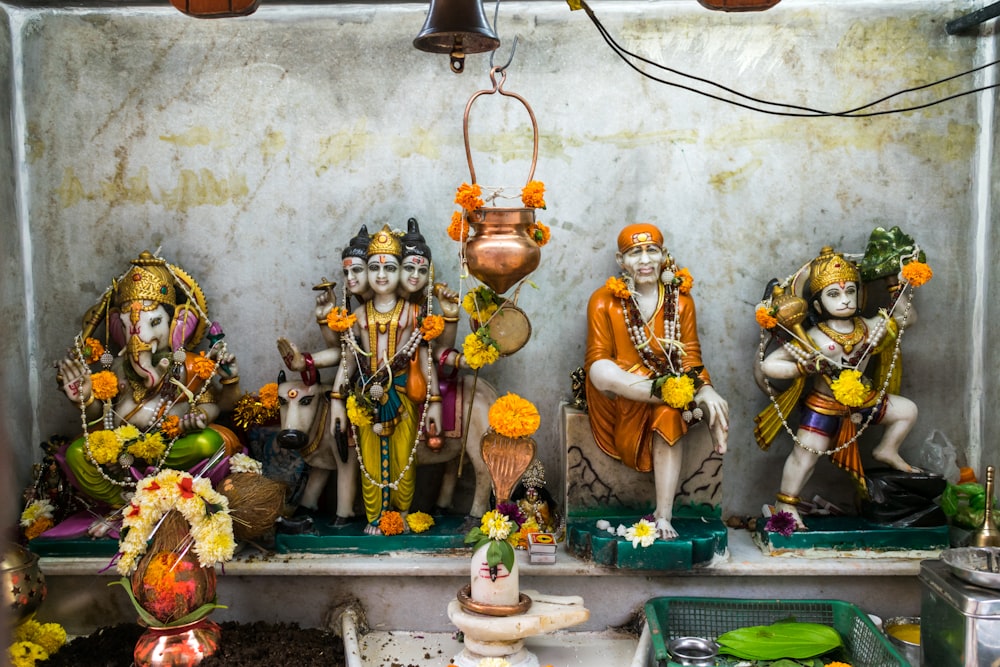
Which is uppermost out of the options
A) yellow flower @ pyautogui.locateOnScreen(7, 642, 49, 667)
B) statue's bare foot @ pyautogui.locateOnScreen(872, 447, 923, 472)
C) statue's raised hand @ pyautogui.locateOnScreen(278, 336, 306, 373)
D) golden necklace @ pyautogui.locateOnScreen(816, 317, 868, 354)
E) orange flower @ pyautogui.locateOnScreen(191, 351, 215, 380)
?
golden necklace @ pyautogui.locateOnScreen(816, 317, 868, 354)

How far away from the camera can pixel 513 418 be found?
432 cm

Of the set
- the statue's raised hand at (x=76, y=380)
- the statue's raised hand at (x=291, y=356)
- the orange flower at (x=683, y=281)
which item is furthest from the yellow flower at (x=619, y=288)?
the statue's raised hand at (x=76, y=380)

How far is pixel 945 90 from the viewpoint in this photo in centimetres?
546

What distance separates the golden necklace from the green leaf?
4.60ft

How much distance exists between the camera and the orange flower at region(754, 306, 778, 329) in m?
5.08

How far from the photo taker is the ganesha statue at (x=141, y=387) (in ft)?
16.3

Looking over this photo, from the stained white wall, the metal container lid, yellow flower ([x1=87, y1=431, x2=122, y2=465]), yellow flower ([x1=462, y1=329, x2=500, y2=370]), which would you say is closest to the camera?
the metal container lid

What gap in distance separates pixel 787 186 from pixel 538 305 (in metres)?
1.55

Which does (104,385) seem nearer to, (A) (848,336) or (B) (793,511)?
(B) (793,511)

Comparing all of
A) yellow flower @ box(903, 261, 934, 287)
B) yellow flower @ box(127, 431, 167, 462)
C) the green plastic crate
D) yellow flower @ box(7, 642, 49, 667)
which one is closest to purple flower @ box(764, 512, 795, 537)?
the green plastic crate

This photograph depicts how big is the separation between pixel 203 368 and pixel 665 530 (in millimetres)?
2487

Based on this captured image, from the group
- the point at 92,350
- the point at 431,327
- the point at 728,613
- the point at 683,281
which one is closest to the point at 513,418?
the point at 431,327

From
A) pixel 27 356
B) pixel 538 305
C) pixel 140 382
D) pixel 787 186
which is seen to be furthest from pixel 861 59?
pixel 27 356

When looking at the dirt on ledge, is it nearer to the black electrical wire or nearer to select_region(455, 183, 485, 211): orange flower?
select_region(455, 183, 485, 211): orange flower
